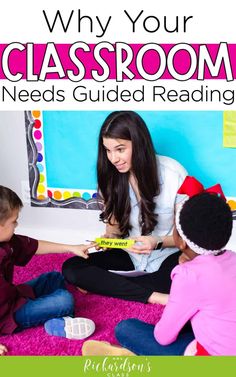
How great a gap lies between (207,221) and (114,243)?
1.85 ft

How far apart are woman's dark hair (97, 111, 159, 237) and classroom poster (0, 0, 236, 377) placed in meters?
0.36

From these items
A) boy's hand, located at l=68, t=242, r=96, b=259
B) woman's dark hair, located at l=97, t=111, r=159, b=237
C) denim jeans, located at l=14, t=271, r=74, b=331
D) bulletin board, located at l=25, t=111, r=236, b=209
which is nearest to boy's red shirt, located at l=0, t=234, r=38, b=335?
denim jeans, located at l=14, t=271, r=74, b=331

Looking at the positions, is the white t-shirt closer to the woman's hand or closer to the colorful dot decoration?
the woman's hand

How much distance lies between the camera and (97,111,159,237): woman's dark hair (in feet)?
5.25

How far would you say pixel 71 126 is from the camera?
6.99 feet

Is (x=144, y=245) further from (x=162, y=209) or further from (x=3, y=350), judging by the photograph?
(x=3, y=350)

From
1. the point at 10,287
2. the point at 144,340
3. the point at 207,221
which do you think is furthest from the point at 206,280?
the point at 10,287

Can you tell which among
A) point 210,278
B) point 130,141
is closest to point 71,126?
point 130,141

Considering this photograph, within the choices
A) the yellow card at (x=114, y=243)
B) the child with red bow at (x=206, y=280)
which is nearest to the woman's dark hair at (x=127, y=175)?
the yellow card at (x=114, y=243)

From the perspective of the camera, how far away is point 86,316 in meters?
1.65

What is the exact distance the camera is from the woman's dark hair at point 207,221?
1.11 metres

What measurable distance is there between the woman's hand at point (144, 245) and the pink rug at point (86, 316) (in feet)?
0.56

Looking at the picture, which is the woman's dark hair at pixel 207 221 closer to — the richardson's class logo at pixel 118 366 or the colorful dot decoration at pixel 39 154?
the richardson's class logo at pixel 118 366
